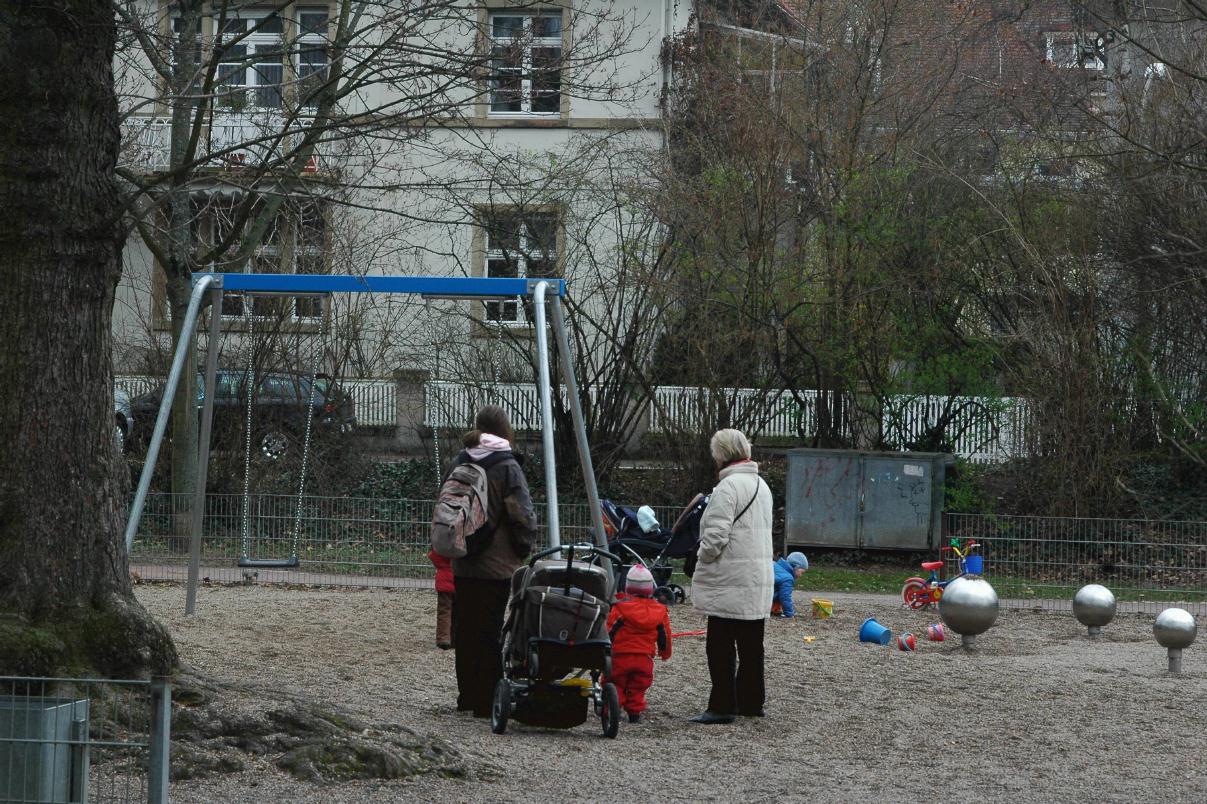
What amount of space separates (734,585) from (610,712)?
1105 mm

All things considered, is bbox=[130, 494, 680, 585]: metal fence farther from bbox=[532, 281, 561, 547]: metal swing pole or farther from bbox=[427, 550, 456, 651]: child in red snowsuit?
bbox=[532, 281, 561, 547]: metal swing pole

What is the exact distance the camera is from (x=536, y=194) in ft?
68.8

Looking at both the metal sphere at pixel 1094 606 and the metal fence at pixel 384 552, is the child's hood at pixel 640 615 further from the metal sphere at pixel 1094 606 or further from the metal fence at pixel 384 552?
the metal fence at pixel 384 552

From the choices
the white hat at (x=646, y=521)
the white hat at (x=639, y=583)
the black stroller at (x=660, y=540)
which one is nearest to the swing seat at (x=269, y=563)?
the black stroller at (x=660, y=540)

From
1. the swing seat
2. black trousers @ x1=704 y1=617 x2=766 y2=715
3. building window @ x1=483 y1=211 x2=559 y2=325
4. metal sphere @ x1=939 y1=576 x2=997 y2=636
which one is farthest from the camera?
building window @ x1=483 y1=211 x2=559 y2=325

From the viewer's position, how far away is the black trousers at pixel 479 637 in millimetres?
8289

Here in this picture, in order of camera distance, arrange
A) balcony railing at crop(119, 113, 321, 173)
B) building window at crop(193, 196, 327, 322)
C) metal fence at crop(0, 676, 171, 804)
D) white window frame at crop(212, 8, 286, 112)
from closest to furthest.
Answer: metal fence at crop(0, 676, 171, 804) → white window frame at crop(212, 8, 286, 112) → balcony railing at crop(119, 113, 321, 173) → building window at crop(193, 196, 327, 322)

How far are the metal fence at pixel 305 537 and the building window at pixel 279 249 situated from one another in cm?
315

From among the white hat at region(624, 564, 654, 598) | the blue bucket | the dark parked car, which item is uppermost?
the dark parked car

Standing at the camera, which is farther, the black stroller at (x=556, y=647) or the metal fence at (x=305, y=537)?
the metal fence at (x=305, y=537)

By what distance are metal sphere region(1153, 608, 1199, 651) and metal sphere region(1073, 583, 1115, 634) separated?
6.31 feet

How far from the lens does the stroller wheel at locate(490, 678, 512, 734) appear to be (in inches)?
307

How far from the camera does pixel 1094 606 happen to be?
1277 cm

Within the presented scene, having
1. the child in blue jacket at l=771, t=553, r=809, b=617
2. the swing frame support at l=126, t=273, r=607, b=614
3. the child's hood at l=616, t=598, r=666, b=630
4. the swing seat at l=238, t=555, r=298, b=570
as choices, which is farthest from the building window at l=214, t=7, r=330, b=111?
the child in blue jacket at l=771, t=553, r=809, b=617
